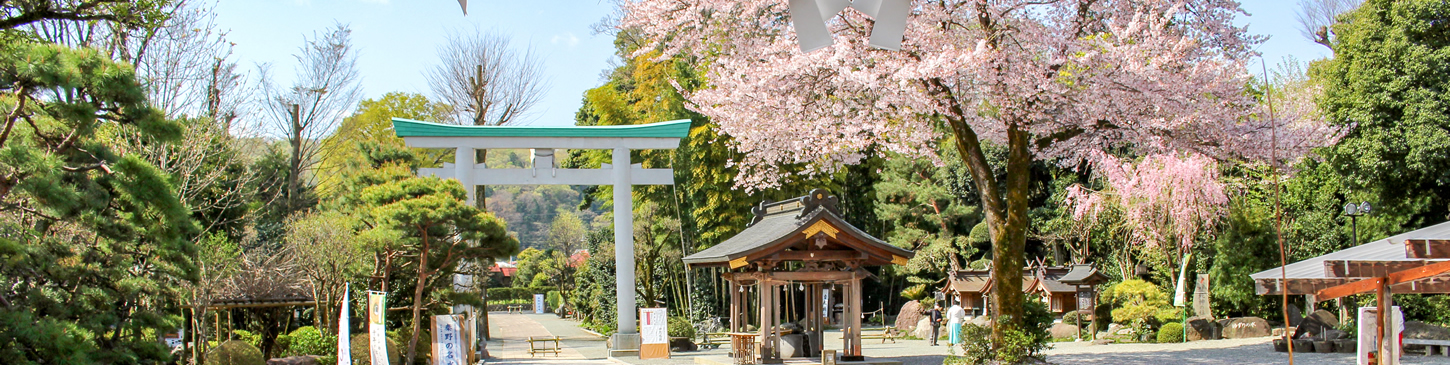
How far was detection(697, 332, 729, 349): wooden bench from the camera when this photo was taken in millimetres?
19689

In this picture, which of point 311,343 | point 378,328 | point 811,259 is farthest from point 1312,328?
point 311,343

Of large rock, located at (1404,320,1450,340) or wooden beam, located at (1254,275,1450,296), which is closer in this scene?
wooden beam, located at (1254,275,1450,296)

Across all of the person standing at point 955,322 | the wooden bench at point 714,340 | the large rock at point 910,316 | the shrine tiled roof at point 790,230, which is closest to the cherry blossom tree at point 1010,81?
the shrine tiled roof at point 790,230

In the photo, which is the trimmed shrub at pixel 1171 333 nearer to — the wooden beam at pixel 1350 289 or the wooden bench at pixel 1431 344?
the wooden bench at pixel 1431 344

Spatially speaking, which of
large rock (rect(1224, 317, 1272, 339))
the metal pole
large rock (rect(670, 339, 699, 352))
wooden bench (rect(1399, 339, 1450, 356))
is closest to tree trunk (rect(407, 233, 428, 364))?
large rock (rect(670, 339, 699, 352))

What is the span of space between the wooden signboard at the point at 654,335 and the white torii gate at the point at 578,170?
133 cm

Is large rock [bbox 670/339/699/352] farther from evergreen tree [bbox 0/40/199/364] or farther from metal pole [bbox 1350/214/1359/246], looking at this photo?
metal pole [bbox 1350/214/1359/246]

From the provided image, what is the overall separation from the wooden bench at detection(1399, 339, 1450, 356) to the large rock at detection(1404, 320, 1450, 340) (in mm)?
92

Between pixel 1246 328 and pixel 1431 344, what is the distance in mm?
4142

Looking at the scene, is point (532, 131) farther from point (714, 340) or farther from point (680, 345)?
point (714, 340)

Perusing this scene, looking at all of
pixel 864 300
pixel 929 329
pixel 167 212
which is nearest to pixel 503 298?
pixel 864 300

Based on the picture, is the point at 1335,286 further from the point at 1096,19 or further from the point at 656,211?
the point at 656,211

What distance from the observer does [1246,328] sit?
17.5 metres

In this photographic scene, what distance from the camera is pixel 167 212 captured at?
9.41m
